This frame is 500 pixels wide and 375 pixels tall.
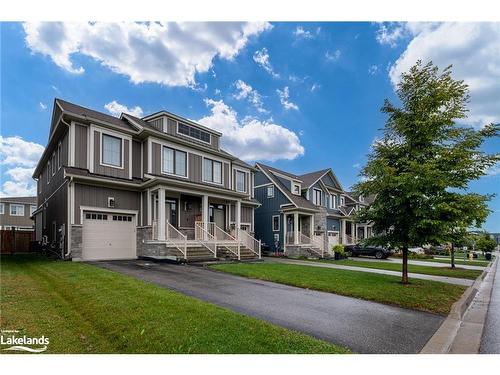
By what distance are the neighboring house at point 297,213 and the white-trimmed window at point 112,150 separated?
13863mm

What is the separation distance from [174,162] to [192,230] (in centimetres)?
404

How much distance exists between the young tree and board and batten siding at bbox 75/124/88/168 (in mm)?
12040

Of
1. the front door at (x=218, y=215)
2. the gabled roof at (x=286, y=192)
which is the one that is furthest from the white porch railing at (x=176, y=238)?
the gabled roof at (x=286, y=192)

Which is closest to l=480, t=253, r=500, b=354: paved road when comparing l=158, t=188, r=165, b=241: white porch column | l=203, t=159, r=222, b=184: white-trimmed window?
l=158, t=188, r=165, b=241: white porch column

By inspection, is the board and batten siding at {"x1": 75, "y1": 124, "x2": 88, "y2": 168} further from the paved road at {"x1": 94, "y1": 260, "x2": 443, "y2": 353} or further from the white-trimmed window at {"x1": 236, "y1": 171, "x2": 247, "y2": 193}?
the white-trimmed window at {"x1": 236, "y1": 171, "x2": 247, "y2": 193}

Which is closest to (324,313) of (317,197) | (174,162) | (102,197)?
(102,197)

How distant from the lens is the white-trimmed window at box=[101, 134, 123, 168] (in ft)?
50.3

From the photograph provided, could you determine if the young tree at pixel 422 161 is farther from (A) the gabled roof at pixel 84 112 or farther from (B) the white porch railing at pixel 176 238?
(A) the gabled roof at pixel 84 112

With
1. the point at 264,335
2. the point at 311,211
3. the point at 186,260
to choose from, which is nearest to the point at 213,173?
the point at 186,260

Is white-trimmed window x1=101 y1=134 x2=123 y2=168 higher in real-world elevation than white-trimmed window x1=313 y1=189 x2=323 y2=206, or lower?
higher

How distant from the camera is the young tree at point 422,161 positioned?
9375 mm

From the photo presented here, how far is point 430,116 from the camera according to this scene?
32.9 feet

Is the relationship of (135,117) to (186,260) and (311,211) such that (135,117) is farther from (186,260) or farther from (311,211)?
(311,211)

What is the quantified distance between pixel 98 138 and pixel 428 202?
14004mm
